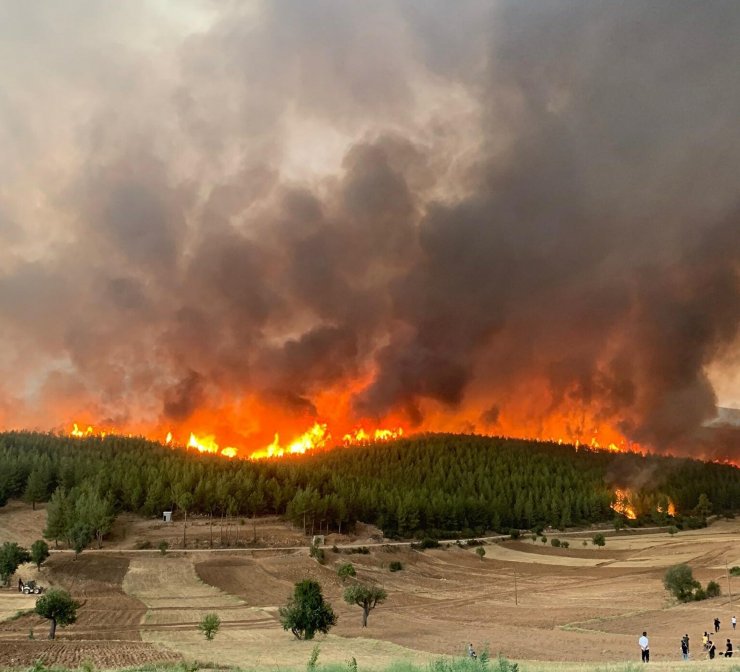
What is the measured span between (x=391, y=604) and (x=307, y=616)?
39388mm

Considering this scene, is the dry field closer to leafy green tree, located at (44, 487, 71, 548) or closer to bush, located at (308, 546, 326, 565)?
bush, located at (308, 546, 326, 565)

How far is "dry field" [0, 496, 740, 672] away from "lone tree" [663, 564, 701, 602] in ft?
12.9

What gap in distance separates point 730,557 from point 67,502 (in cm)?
16138

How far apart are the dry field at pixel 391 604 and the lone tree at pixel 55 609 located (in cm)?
224

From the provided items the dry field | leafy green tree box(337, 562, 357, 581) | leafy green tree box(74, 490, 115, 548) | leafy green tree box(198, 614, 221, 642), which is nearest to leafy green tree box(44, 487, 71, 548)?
leafy green tree box(74, 490, 115, 548)

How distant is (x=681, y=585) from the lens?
98.3 metres

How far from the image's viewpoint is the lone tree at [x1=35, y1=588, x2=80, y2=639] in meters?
73.7

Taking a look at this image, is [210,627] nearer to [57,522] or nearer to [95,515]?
[95,515]

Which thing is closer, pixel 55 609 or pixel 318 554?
pixel 55 609

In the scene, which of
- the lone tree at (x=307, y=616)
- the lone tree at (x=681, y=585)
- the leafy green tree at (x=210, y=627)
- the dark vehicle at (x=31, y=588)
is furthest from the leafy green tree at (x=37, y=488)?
the lone tree at (x=681, y=585)

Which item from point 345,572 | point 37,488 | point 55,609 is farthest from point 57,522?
point 55,609

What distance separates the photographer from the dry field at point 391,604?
66438 mm

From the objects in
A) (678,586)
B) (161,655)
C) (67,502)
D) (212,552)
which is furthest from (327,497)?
(161,655)

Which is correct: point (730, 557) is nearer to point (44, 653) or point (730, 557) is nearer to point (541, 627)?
point (541, 627)
